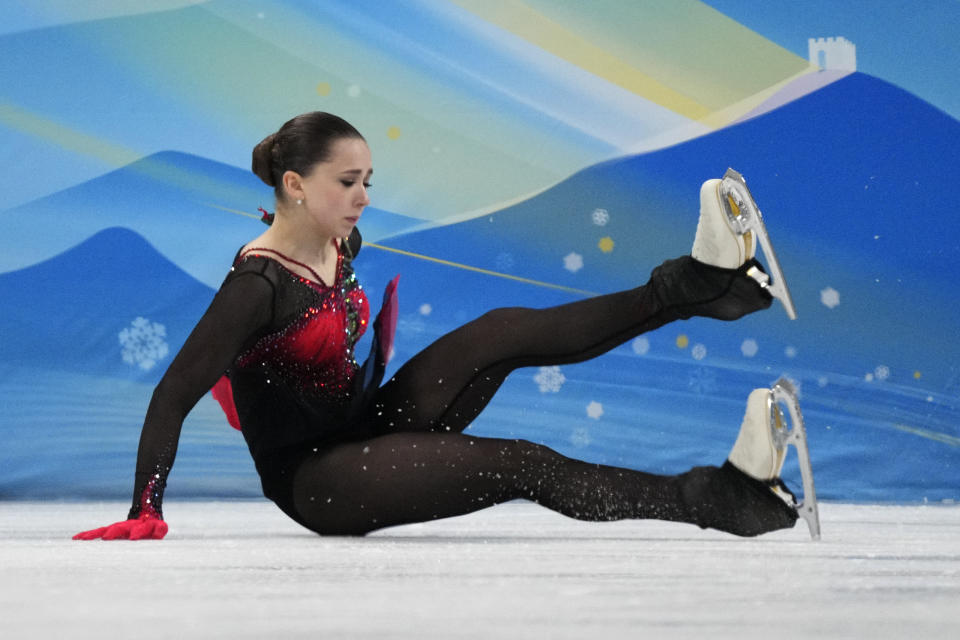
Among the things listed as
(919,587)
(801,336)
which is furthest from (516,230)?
(919,587)

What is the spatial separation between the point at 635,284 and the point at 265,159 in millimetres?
1549

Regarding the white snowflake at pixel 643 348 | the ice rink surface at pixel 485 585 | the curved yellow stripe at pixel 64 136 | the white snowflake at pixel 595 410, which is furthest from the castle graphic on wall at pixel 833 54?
the curved yellow stripe at pixel 64 136

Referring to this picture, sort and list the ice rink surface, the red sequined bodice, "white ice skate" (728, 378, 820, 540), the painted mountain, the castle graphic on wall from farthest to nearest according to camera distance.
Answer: the castle graphic on wall < the painted mountain < the red sequined bodice < "white ice skate" (728, 378, 820, 540) < the ice rink surface

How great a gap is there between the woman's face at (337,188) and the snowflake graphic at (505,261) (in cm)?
144

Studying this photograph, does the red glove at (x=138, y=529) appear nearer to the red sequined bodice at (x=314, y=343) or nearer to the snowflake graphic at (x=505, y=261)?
the red sequined bodice at (x=314, y=343)

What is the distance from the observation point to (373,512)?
5.14 feet

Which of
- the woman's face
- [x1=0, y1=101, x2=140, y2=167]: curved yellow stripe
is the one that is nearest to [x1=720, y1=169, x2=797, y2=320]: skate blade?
the woman's face

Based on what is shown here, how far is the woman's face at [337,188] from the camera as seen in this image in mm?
1689

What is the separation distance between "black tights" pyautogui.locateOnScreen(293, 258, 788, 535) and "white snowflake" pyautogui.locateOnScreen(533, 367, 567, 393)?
1.41 metres

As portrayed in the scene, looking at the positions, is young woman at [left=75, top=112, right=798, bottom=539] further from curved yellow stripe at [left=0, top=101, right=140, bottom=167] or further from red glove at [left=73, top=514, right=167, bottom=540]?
curved yellow stripe at [left=0, top=101, right=140, bottom=167]

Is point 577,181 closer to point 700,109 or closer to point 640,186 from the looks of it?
point 640,186

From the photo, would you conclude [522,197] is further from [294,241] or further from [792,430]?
[792,430]

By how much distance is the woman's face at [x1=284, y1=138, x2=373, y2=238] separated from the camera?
1.69 metres

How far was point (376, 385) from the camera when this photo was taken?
1646mm
